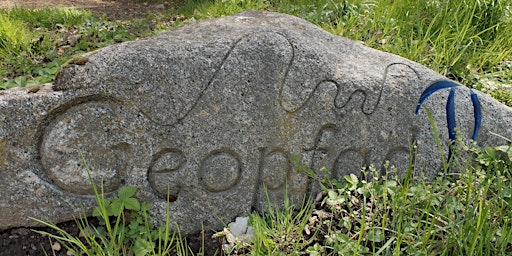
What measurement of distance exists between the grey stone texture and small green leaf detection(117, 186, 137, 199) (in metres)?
0.04

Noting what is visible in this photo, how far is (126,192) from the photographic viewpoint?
1.80 meters

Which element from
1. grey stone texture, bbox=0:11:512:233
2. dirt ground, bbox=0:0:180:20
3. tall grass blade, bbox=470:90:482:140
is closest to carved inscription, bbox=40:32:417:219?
grey stone texture, bbox=0:11:512:233

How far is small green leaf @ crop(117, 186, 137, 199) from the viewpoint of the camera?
1.79 meters

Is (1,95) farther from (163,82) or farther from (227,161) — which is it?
(227,161)

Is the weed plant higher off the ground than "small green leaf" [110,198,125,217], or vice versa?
"small green leaf" [110,198,125,217]

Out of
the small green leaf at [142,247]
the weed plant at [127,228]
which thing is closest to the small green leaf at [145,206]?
the weed plant at [127,228]

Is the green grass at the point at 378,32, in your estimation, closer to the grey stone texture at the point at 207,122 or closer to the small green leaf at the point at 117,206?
the grey stone texture at the point at 207,122

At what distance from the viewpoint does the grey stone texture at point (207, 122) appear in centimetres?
172

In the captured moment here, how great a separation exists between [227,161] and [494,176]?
1169 mm

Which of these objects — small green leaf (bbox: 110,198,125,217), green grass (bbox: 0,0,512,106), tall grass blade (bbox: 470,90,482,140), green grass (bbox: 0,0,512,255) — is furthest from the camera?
green grass (bbox: 0,0,512,106)

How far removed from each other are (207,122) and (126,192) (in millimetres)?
429

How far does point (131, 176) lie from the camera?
182 cm

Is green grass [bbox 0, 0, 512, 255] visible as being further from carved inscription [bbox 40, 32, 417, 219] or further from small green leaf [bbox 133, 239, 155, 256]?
carved inscription [bbox 40, 32, 417, 219]

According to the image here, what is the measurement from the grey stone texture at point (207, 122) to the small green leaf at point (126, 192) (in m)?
0.04
